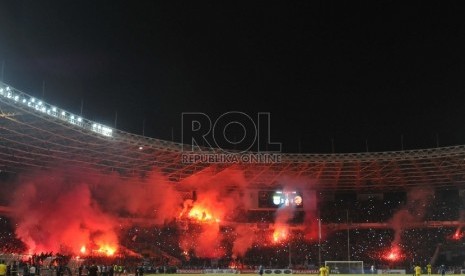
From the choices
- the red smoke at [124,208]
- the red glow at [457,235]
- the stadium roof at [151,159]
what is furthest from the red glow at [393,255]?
the red smoke at [124,208]

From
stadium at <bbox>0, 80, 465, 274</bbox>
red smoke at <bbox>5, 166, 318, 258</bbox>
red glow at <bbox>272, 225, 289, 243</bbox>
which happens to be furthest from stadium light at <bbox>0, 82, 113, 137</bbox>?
red glow at <bbox>272, 225, 289, 243</bbox>

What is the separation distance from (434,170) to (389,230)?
17.1 meters

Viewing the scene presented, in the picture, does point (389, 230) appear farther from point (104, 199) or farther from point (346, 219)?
point (104, 199)

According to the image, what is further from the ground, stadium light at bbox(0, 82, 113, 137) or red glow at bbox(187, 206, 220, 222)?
stadium light at bbox(0, 82, 113, 137)

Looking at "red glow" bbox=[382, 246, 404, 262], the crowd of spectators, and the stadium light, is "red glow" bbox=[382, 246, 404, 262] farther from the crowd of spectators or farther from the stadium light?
the stadium light

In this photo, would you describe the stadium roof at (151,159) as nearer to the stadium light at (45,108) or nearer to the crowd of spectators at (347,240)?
the stadium light at (45,108)

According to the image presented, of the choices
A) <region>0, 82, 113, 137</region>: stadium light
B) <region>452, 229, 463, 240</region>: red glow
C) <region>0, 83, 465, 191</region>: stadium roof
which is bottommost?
<region>452, 229, 463, 240</region>: red glow

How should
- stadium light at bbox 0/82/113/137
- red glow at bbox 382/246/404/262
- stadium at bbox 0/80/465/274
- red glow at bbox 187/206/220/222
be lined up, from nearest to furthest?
stadium light at bbox 0/82/113/137
stadium at bbox 0/80/465/274
red glow at bbox 382/246/404/262
red glow at bbox 187/206/220/222

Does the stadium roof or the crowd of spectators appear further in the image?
the crowd of spectators

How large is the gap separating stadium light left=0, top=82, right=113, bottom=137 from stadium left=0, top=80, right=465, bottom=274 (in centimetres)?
24

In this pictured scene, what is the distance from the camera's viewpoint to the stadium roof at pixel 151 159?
46.4 metres

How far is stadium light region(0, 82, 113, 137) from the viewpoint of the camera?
130 ft

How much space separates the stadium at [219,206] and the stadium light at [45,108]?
0.79ft

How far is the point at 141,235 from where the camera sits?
74688mm
